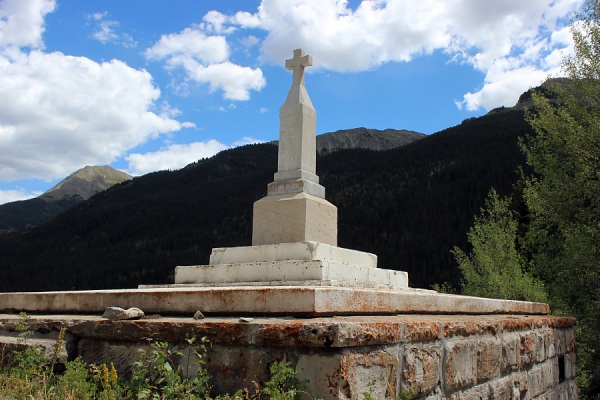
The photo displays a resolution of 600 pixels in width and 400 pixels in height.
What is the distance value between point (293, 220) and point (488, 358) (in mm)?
2128

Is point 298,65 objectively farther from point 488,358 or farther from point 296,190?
point 488,358

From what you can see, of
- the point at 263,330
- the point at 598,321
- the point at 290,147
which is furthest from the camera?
the point at 598,321

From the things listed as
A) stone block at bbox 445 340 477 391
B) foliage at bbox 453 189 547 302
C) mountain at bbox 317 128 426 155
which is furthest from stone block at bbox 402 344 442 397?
mountain at bbox 317 128 426 155

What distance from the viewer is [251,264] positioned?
4.50 meters

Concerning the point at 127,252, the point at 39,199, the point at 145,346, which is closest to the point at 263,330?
the point at 145,346

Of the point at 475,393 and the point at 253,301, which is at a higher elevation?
the point at 253,301

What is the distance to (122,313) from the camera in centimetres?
336

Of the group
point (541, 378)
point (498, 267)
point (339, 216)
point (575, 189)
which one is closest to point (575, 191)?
point (575, 189)

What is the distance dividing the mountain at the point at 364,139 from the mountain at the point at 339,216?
74.6 m

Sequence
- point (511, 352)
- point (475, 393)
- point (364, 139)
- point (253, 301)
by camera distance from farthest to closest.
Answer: point (364, 139) < point (511, 352) < point (475, 393) < point (253, 301)

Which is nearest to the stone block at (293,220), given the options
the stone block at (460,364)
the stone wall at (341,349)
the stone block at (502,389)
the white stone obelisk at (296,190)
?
the white stone obelisk at (296,190)

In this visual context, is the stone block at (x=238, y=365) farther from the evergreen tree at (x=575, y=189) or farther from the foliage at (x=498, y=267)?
the foliage at (x=498, y=267)

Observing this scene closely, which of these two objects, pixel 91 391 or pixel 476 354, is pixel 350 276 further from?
pixel 91 391

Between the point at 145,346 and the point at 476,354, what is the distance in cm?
243
